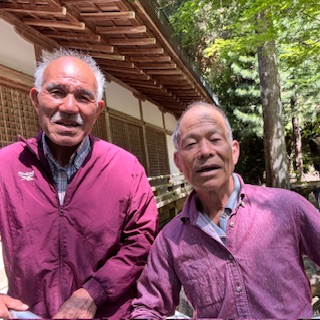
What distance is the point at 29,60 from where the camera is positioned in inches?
192

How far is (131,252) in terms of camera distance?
163 cm

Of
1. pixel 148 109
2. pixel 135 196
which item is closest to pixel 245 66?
pixel 148 109

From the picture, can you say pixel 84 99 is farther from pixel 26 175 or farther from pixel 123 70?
pixel 123 70

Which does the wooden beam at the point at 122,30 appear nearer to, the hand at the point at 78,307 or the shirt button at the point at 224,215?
the shirt button at the point at 224,215

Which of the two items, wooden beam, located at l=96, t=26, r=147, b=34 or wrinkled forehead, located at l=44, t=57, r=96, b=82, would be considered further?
wooden beam, located at l=96, t=26, r=147, b=34

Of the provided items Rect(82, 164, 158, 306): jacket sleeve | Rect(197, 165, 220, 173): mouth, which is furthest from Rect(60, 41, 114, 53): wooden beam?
Rect(197, 165, 220, 173): mouth

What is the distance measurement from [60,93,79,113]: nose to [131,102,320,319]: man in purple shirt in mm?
491

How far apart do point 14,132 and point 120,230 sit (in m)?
3.25

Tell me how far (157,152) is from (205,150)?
31.2ft

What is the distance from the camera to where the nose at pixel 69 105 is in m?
1.63

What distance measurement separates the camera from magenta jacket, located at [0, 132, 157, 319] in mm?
1602

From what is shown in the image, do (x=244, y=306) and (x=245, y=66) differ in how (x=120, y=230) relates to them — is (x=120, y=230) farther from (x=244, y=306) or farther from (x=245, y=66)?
(x=245, y=66)

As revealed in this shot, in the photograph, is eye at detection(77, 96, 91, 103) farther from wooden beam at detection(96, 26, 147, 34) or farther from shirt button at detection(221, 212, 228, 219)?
wooden beam at detection(96, 26, 147, 34)

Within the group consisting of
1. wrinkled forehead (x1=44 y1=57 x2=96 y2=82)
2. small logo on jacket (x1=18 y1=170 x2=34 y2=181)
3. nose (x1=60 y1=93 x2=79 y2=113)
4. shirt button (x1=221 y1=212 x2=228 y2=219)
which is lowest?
shirt button (x1=221 y1=212 x2=228 y2=219)
